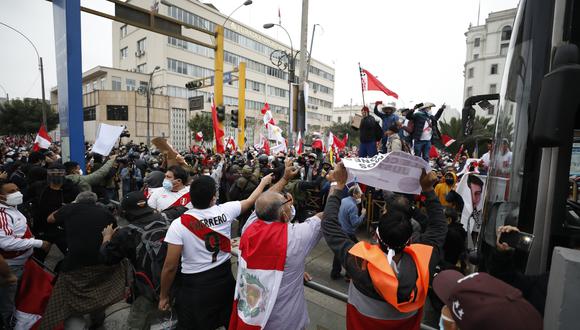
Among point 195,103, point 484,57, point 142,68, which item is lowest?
point 195,103

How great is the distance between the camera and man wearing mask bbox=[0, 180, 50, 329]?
2924mm

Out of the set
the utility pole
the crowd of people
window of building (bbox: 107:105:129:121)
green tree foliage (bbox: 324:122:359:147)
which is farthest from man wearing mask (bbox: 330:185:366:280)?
green tree foliage (bbox: 324:122:359:147)

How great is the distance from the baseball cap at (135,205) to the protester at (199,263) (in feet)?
2.38

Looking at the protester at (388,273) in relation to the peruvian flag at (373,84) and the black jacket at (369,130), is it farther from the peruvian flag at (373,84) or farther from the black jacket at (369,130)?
the peruvian flag at (373,84)

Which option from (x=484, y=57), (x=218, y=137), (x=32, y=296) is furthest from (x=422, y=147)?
(x=484, y=57)

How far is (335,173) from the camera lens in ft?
7.72

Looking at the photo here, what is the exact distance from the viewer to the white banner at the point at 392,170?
231 cm

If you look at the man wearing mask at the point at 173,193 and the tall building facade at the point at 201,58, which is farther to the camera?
the tall building facade at the point at 201,58

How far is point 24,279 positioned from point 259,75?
5089 centimetres

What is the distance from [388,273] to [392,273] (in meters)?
0.02

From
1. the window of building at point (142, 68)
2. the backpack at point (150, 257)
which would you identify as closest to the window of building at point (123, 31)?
the window of building at point (142, 68)

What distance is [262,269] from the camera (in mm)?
2229

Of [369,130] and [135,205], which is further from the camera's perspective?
[369,130]

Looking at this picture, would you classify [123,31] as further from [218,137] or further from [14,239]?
[14,239]
